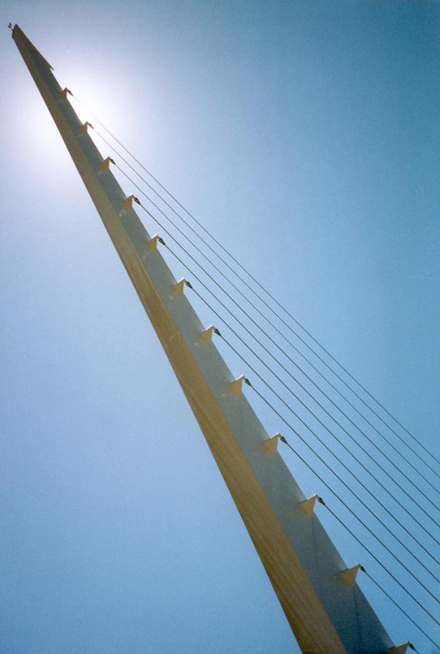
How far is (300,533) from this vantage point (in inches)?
123

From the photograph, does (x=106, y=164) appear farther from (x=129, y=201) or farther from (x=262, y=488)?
(x=262, y=488)

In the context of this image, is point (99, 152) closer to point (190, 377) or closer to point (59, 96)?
point (59, 96)

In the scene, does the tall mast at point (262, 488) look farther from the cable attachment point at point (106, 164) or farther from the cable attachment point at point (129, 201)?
the cable attachment point at point (106, 164)

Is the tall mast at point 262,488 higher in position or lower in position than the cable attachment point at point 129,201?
lower

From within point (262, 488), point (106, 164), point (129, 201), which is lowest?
Result: point (262, 488)

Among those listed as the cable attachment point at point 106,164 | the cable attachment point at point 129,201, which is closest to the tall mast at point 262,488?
the cable attachment point at point 129,201

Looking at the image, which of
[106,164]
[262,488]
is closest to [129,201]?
[106,164]

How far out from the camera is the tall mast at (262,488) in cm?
297

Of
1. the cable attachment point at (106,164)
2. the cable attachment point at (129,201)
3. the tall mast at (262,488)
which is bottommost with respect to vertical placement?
the tall mast at (262,488)

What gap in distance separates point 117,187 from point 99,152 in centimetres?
77

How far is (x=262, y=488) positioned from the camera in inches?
126

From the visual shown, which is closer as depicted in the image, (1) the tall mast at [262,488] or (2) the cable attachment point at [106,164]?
(1) the tall mast at [262,488]

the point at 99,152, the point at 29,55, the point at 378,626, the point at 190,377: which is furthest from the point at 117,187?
the point at 378,626

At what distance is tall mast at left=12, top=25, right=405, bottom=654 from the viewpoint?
297 cm
